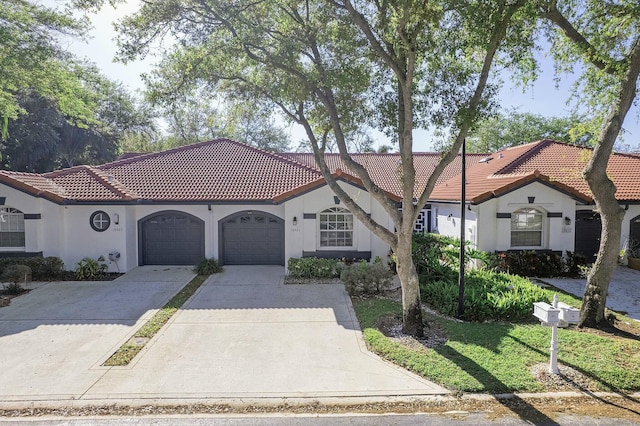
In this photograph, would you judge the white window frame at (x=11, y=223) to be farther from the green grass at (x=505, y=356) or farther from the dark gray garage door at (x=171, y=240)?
the green grass at (x=505, y=356)

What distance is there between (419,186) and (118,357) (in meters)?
16.9

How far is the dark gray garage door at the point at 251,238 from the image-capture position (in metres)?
16.0

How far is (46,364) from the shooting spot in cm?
725

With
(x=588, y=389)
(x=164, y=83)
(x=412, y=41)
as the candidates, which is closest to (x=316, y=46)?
(x=412, y=41)

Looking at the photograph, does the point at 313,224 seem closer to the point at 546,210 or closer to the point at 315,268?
the point at 315,268

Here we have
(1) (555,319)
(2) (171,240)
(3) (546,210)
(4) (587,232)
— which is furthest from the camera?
(2) (171,240)

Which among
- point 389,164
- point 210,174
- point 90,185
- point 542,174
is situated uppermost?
point 389,164

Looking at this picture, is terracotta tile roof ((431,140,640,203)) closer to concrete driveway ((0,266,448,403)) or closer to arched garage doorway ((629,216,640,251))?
arched garage doorway ((629,216,640,251))

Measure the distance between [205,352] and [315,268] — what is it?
6.58 m

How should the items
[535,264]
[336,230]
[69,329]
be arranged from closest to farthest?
[69,329] → [535,264] → [336,230]

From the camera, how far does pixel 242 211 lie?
15.8 meters

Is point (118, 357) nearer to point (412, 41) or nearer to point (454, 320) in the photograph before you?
point (454, 320)

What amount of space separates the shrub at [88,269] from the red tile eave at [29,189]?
7.42ft

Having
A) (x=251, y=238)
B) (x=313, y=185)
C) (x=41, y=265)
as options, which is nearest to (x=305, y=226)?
(x=313, y=185)
